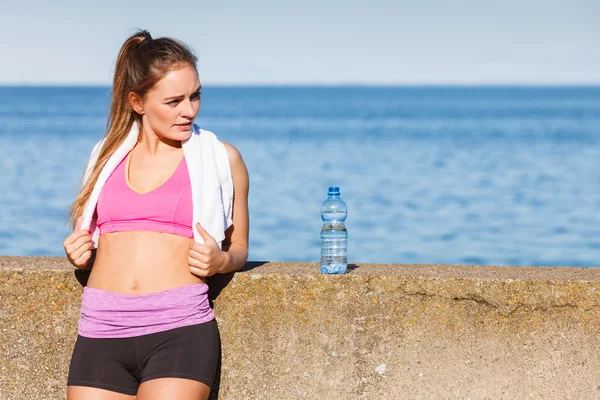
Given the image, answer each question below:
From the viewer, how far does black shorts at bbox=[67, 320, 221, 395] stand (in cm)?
367

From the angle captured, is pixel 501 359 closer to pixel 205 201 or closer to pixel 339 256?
pixel 339 256

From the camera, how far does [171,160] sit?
405cm

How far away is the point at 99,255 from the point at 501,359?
1809 millimetres

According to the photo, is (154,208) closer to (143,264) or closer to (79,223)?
(143,264)

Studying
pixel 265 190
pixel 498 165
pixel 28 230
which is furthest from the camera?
pixel 498 165

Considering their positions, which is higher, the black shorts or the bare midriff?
the bare midriff

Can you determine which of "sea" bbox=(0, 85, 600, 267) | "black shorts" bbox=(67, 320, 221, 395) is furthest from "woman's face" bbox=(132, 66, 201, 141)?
"sea" bbox=(0, 85, 600, 267)

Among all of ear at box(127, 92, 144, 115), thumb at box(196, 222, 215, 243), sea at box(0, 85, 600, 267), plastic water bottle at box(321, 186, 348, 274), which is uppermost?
ear at box(127, 92, 144, 115)

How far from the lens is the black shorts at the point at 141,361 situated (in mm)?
3670

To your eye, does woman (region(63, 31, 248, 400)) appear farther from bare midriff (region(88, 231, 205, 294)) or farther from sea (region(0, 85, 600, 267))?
sea (region(0, 85, 600, 267))

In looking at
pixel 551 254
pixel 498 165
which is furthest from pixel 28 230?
pixel 498 165

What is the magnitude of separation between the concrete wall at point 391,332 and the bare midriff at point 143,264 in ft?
0.94

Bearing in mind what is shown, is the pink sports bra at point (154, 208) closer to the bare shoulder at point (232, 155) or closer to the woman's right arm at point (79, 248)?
the woman's right arm at point (79, 248)

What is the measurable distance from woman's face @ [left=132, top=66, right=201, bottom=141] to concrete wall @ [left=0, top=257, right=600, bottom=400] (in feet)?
2.32
